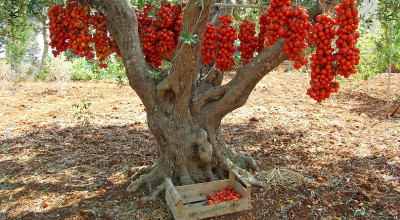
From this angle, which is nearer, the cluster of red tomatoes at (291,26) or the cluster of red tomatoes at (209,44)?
the cluster of red tomatoes at (291,26)

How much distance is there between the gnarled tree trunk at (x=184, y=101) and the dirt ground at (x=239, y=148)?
1.50 ft

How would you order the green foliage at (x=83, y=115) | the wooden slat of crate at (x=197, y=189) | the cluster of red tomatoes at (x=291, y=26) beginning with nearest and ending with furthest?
1. the cluster of red tomatoes at (x=291, y=26)
2. the wooden slat of crate at (x=197, y=189)
3. the green foliage at (x=83, y=115)

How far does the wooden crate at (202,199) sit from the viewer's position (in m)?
2.96

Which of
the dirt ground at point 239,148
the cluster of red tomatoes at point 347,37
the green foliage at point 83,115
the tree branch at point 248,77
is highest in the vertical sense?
the cluster of red tomatoes at point 347,37

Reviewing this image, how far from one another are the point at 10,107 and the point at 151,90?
5.59 metres

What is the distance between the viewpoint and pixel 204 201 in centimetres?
336

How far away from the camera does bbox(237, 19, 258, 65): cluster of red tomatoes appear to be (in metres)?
2.99

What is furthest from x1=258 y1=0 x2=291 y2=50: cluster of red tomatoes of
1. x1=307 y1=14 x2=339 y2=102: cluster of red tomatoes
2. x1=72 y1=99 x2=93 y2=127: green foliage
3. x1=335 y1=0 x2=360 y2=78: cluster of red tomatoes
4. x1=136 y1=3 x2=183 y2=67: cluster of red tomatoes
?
x1=72 y1=99 x2=93 y2=127: green foliage

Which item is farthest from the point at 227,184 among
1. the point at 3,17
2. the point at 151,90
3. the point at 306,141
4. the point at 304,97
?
the point at 304,97

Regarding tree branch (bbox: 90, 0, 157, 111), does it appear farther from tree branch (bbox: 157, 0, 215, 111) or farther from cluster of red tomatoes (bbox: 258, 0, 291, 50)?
cluster of red tomatoes (bbox: 258, 0, 291, 50)

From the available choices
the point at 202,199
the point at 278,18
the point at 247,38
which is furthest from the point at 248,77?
the point at 202,199

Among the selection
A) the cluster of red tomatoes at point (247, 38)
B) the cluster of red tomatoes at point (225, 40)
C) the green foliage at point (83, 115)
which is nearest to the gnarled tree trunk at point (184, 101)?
the cluster of red tomatoes at point (247, 38)

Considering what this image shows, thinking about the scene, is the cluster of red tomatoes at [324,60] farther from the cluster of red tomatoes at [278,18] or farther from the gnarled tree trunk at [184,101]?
the gnarled tree trunk at [184,101]

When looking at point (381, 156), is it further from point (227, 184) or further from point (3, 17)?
point (3, 17)
